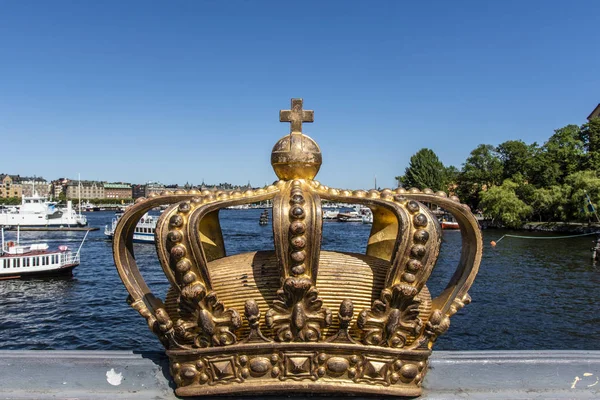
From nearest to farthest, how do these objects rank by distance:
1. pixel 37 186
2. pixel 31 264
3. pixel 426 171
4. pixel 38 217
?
1. pixel 31 264
2. pixel 38 217
3. pixel 426 171
4. pixel 37 186

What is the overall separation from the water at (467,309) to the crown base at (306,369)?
11.1m

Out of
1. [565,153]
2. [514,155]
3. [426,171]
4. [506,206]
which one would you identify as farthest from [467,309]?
[514,155]

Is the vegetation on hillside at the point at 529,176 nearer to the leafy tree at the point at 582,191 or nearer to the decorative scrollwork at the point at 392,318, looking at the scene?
the leafy tree at the point at 582,191

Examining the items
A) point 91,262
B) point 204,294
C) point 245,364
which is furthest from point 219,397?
point 91,262

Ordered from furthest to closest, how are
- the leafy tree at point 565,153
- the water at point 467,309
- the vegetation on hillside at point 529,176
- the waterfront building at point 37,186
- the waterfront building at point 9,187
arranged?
1. the waterfront building at point 37,186
2. the waterfront building at point 9,187
3. the leafy tree at point 565,153
4. the vegetation on hillside at point 529,176
5. the water at point 467,309

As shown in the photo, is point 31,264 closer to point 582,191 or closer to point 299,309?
point 299,309

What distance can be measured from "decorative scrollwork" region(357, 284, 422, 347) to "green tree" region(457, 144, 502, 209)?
64.5 meters

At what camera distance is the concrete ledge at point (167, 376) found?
2850 mm

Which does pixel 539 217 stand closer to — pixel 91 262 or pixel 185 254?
pixel 91 262

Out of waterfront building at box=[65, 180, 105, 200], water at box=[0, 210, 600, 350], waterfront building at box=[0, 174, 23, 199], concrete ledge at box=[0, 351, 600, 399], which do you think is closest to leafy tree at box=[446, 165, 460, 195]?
water at box=[0, 210, 600, 350]

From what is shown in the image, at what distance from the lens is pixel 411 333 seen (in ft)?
9.05

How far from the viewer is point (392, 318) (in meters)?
2.67

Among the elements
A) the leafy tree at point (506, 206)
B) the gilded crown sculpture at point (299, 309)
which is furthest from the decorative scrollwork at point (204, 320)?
the leafy tree at point (506, 206)

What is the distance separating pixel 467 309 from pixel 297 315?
16.4 meters
